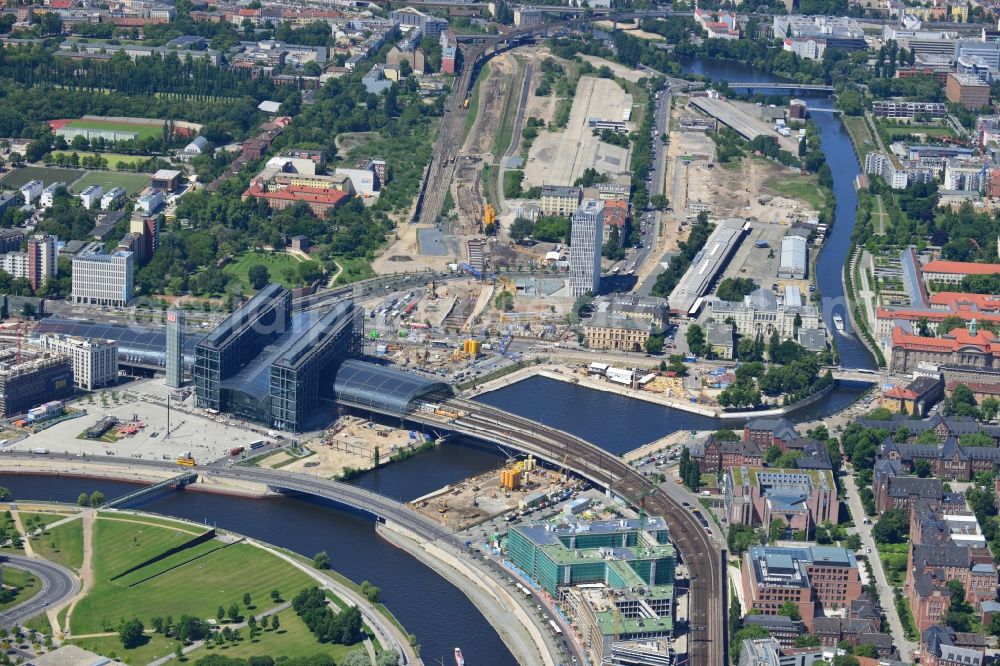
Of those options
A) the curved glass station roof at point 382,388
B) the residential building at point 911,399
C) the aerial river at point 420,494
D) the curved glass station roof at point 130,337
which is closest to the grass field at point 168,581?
the aerial river at point 420,494

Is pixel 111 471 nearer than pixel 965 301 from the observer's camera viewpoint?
Yes

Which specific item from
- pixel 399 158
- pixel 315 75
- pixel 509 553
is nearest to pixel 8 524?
pixel 509 553

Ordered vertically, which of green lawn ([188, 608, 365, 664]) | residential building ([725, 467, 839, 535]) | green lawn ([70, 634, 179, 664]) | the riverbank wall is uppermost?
the riverbank wall

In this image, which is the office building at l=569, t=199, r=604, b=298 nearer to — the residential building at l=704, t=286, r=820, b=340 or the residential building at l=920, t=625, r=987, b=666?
the residential building at l=704, t=286, r=820, b=340

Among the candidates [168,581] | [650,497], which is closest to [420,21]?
[650,497]

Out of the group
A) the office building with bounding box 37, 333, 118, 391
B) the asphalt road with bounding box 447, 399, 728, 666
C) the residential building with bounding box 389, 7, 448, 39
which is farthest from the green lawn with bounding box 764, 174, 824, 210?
the office building with bounding box 37, 333, 118, 391

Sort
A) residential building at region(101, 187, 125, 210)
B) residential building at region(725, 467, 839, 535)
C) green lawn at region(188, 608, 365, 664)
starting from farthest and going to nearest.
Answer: residential building at region(101, 187, 125, 210) → residential building at region(725, 467, 839, 535) → green lawn at region(188, 608, 365, 664)

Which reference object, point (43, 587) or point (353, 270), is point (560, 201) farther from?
point (43, 587)
